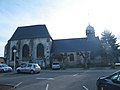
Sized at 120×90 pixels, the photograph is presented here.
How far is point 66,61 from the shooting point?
6406 cm

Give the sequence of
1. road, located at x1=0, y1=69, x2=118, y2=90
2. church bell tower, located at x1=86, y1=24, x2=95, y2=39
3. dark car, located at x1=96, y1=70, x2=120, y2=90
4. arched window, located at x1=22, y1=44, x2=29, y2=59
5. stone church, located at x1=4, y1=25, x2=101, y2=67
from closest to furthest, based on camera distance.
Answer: dark car, located at x1=96, y1=70, x2=120, y2=90 < road, located at x1=0, y1=69, x2=118, y2=90 < stone church, located at x1=4, y1=25, x2=101, y2=67 < arched window, located at x1=22, y1=44, x2=29, y2=59 < church bell tower, located at x1=86, y1=24, x2=95, y2=39

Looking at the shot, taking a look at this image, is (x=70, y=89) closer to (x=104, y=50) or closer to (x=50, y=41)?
(x=104, y=50)

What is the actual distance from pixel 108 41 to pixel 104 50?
7231 millimetres

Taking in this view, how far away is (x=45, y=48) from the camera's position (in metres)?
64.9

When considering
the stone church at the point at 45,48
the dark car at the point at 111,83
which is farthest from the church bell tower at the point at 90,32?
the dark car at the point at 111,83

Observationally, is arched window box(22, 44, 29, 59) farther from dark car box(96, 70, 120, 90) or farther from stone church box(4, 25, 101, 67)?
dark car box(96, 70, 120, 90)

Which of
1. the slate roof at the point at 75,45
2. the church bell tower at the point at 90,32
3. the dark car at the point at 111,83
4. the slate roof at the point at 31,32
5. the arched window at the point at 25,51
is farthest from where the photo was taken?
the church bell tower at the point at 90,32

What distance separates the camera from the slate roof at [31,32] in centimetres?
6635

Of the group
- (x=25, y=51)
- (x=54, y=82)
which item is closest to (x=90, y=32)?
(x=25, y=51)

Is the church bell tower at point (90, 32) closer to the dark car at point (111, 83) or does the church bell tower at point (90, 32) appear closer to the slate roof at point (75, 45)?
the slate roof at point (75, 45)

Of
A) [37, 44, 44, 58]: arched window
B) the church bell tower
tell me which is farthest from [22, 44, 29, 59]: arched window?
the church bell tower

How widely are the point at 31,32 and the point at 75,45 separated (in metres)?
14.3

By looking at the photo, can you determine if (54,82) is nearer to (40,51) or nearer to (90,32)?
(40,51)

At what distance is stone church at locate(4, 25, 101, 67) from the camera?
63.2 metres
